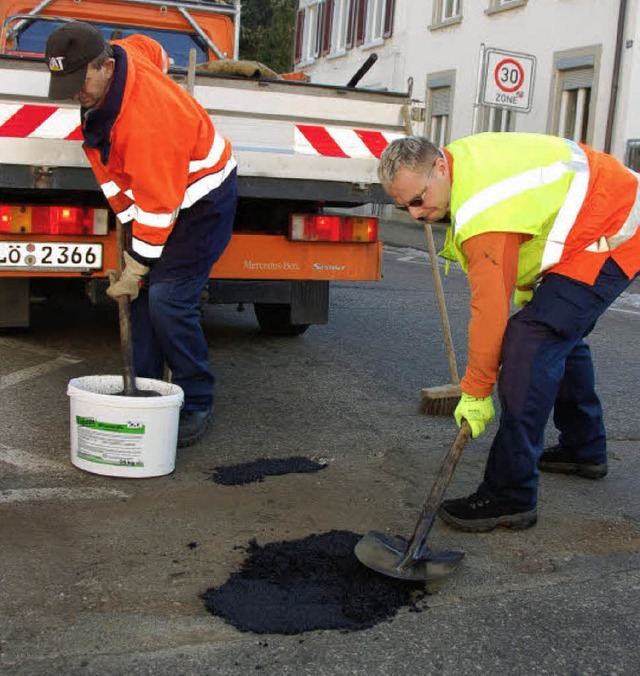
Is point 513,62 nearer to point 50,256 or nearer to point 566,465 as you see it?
point 50,256

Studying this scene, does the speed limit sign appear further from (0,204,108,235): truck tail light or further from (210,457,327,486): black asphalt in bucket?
(210,457,327,486): black asphalt in bucket

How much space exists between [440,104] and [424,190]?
64.4 ft

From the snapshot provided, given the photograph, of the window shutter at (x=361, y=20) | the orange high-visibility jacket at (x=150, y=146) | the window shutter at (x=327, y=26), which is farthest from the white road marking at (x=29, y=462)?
the window shutter at (x=327, y=26)

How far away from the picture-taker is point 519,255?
124 inches

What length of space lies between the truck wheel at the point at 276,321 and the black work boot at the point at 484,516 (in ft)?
10.6

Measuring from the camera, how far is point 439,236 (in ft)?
59.2

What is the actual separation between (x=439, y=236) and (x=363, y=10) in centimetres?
977

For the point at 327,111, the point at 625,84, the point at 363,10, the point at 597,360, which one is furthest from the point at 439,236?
the point at 327,111

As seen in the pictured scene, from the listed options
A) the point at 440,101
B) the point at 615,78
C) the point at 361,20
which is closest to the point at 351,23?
the point at 361,20

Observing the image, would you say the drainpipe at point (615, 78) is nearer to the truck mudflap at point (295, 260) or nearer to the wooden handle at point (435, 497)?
the truck mudflap at point (295, 260)

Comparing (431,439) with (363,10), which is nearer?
(431,439)

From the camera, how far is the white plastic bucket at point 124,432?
3645mm

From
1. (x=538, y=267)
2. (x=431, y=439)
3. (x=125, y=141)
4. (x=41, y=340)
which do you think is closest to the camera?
(x=538, y=267)

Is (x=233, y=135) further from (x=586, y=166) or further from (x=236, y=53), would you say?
(x=236, y=53)
